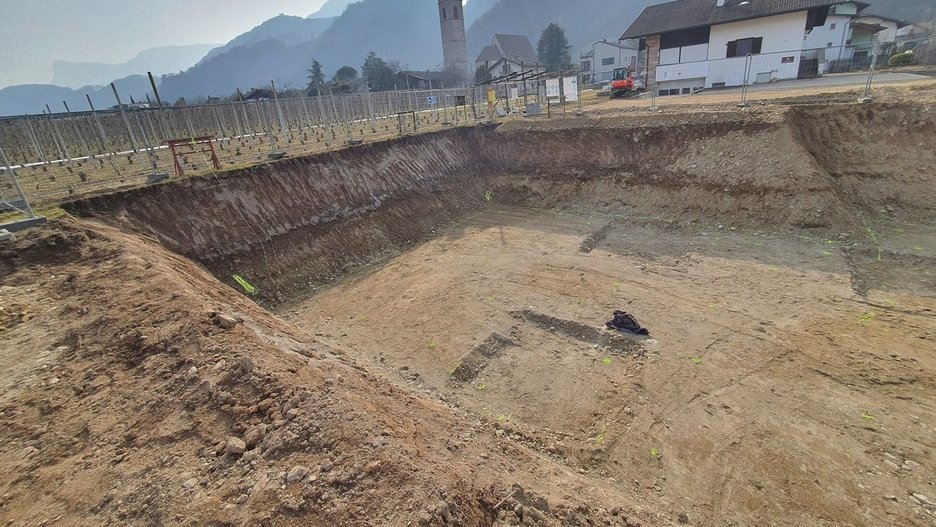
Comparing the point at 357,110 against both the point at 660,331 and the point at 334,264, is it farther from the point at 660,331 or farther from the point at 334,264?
the point at 660,331

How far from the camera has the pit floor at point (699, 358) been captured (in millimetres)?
5707

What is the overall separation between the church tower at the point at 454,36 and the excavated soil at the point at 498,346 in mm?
64023

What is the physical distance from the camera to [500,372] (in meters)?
8.15

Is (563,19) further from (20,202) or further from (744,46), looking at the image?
(20,202)

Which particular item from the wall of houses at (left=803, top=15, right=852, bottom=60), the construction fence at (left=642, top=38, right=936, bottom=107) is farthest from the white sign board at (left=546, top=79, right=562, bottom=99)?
the wall of houses at (left=803, top=15, right=852, bottom=60)

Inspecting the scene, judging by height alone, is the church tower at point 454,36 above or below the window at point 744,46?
above

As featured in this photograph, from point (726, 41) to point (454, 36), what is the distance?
54921 millimetres

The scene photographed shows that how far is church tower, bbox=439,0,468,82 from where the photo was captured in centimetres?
7156

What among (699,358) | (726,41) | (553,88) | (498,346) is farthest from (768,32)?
(498,346)

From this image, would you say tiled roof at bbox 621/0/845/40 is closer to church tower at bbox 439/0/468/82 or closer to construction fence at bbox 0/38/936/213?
construction fence at bbox 0/38/936/213

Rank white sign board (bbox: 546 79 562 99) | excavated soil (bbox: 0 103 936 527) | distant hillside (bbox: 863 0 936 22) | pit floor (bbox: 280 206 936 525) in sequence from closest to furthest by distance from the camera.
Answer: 1. excavated soil (bbox: 0 103 936 527)
2. pit floor (bbox: 280 206 936 525)
3. white sign board (bbox: 546 79 562 99)
4. distant hillside (bbox: 863 0 936 22)

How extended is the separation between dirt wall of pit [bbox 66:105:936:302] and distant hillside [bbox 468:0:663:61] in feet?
424

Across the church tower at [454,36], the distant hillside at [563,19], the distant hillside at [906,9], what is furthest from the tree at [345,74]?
the distant hillside at [563,19]

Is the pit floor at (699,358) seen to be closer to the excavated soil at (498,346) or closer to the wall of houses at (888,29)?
the excavated soil at (498,346)
